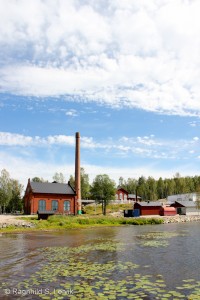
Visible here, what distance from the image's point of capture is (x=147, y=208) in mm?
93250

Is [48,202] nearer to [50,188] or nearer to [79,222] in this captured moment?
[50,188]

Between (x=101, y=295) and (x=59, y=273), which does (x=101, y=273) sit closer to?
(x=59, y=273)

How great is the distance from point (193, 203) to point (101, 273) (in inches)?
3913

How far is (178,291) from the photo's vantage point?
1333 centimetres

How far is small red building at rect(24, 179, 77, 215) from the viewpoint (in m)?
79.5

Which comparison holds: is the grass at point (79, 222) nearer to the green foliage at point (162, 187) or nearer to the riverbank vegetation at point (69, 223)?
the riverbank vegetation at point (69, 223)

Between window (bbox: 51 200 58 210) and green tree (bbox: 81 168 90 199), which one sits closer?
window (bbox: 51 200 58 210)

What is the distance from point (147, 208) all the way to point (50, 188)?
30.4 metres

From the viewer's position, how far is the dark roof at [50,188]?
81.0m

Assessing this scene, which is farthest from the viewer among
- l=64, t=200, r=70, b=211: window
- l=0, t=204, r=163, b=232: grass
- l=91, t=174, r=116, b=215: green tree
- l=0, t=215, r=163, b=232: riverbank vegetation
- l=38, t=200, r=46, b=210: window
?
l=91, t=174, r=116, b=215: green tree

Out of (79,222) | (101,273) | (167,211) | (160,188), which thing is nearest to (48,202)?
(79,222)

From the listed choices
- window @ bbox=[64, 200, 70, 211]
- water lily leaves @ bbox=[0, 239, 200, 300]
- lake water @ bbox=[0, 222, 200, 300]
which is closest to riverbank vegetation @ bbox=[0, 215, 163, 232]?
window @ bbox=[64, 200, 70, 211]

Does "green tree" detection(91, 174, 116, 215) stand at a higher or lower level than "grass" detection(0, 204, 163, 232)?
higher

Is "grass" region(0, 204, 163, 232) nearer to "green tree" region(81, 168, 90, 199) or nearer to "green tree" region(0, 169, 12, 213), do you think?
"green tree" region(0, 169, 12, 213)
